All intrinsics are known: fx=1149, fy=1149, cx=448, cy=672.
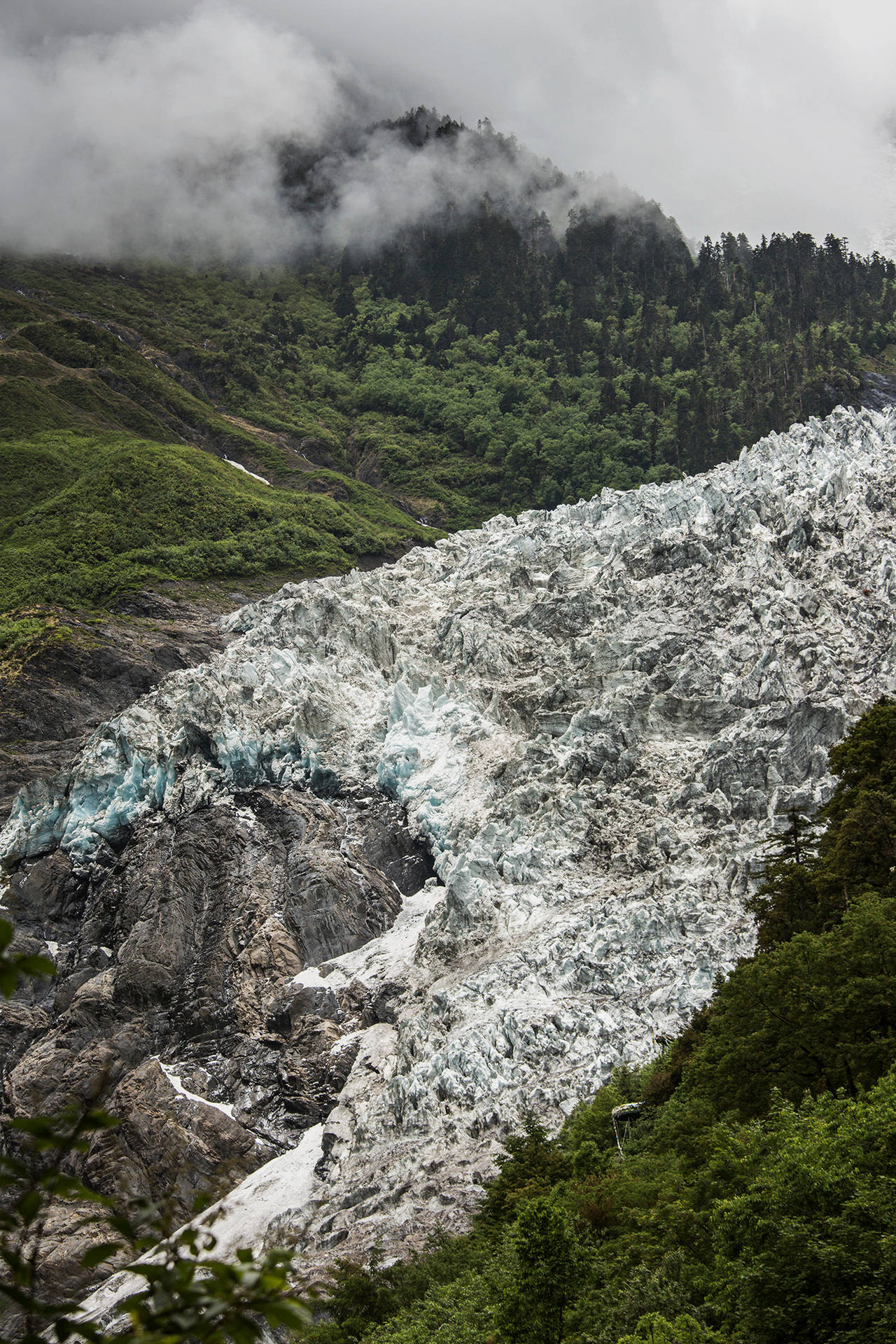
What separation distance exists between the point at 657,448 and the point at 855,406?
32.4m

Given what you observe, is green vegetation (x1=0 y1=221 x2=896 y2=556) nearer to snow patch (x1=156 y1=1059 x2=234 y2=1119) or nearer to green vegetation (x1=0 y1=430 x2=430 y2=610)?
green vegetation (x1=0 y1=430 x2=430 y2=610)

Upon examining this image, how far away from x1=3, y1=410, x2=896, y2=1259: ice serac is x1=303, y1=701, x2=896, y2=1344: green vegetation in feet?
31.6

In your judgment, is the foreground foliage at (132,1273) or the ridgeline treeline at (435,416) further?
the ridgeline treeline at (435,416)

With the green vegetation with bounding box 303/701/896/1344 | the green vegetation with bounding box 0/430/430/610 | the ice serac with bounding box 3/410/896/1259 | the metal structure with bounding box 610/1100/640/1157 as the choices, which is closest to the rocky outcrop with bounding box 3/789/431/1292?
the ice serac with bounding box 3/410/896/1259

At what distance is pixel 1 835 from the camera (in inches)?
3575

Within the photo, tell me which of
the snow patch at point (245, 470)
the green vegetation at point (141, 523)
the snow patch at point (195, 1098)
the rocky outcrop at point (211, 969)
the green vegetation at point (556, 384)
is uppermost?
the green vegetation at point (556, 384)

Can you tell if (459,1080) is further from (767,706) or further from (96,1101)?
(96,1101)

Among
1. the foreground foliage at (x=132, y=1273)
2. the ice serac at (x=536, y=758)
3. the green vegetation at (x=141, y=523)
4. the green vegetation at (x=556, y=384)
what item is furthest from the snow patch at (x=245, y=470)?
the foreground foliage at (x=132, y=1273)

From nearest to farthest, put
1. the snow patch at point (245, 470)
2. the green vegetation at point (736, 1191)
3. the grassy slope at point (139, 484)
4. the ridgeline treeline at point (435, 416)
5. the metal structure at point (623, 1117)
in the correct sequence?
the green vegetation at point (736, 1191), the metal structure at point (623, 1117), the grassy slope at point (139, 484), the ridgeline treeline at point (435, 416), the snow patch at point (245, 470)

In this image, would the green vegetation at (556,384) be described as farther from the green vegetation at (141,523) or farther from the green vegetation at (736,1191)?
the green vegetation at (736,1191)

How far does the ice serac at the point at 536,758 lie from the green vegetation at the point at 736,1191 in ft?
31.6

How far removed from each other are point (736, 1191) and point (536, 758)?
173ft

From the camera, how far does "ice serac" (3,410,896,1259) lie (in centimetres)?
5519

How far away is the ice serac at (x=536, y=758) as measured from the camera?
5519cm
